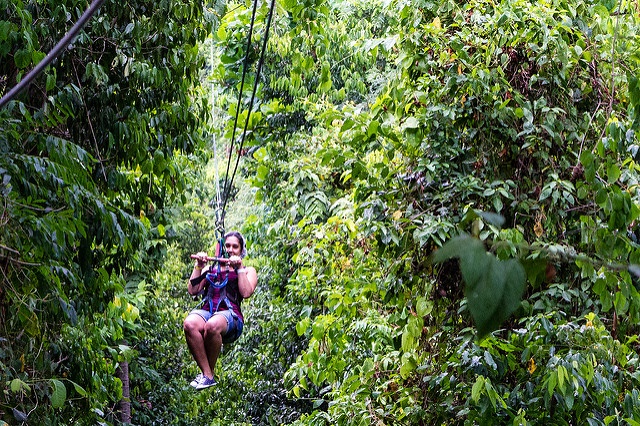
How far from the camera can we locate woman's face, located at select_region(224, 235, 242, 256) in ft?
20.3

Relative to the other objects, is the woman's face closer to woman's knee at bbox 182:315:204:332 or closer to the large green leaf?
woman's knee at bbox 182:315:204:332

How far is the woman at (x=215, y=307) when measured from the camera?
609 cm

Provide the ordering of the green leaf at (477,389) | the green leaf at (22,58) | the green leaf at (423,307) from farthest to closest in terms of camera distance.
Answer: the green leaf at (423,307)
the green leaf at (477,389)
the green leaf at (22,58)

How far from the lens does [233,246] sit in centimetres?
621

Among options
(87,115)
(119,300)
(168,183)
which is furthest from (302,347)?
(87,115)

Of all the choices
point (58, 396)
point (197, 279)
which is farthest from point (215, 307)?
point (58, 396)

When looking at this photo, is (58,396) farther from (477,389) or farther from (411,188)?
(411,188)

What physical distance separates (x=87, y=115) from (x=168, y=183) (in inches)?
30.2

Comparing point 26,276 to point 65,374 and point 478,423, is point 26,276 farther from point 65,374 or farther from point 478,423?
point 478,423

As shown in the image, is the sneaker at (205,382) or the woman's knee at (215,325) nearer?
the woman's knee at (215,325)

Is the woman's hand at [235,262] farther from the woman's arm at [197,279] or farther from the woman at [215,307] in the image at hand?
the woman's arm at [197,279]

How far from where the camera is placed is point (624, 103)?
17.0 feet

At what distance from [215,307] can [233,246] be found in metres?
0.46

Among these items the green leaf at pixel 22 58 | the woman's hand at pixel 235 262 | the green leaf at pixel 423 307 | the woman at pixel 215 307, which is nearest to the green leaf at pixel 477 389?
the green leaf at pixel 423 307
